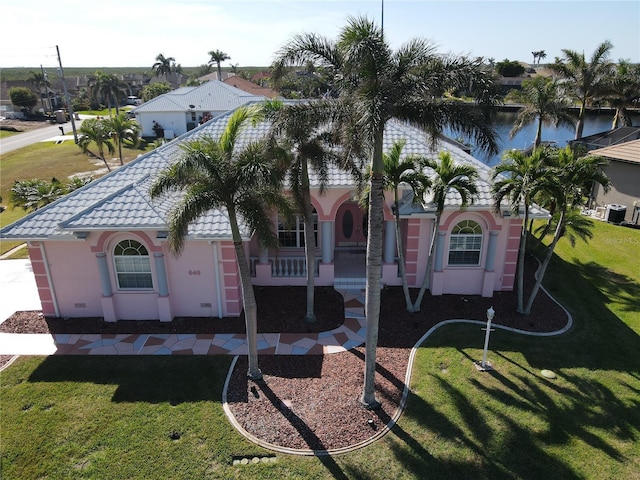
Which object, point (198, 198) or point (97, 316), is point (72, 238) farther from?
point (198, 198)

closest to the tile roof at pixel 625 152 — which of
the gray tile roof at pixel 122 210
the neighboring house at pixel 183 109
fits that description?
the gray tile roof at pixel 122 210

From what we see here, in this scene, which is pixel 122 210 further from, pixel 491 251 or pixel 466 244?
pixel 491 251

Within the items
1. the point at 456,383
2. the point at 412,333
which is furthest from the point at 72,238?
the point at 456,383

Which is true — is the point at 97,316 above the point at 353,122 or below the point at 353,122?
below

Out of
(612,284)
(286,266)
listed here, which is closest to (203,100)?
(286,266)

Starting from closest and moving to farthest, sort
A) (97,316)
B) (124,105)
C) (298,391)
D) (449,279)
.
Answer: (298,391) < (97,316) < (449,279) < (124,105)

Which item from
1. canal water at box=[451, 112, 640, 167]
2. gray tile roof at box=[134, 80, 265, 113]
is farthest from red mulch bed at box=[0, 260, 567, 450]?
gray tile roof at box=[134, 80, 265, 113]

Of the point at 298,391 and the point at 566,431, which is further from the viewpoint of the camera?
the point at 298,391
